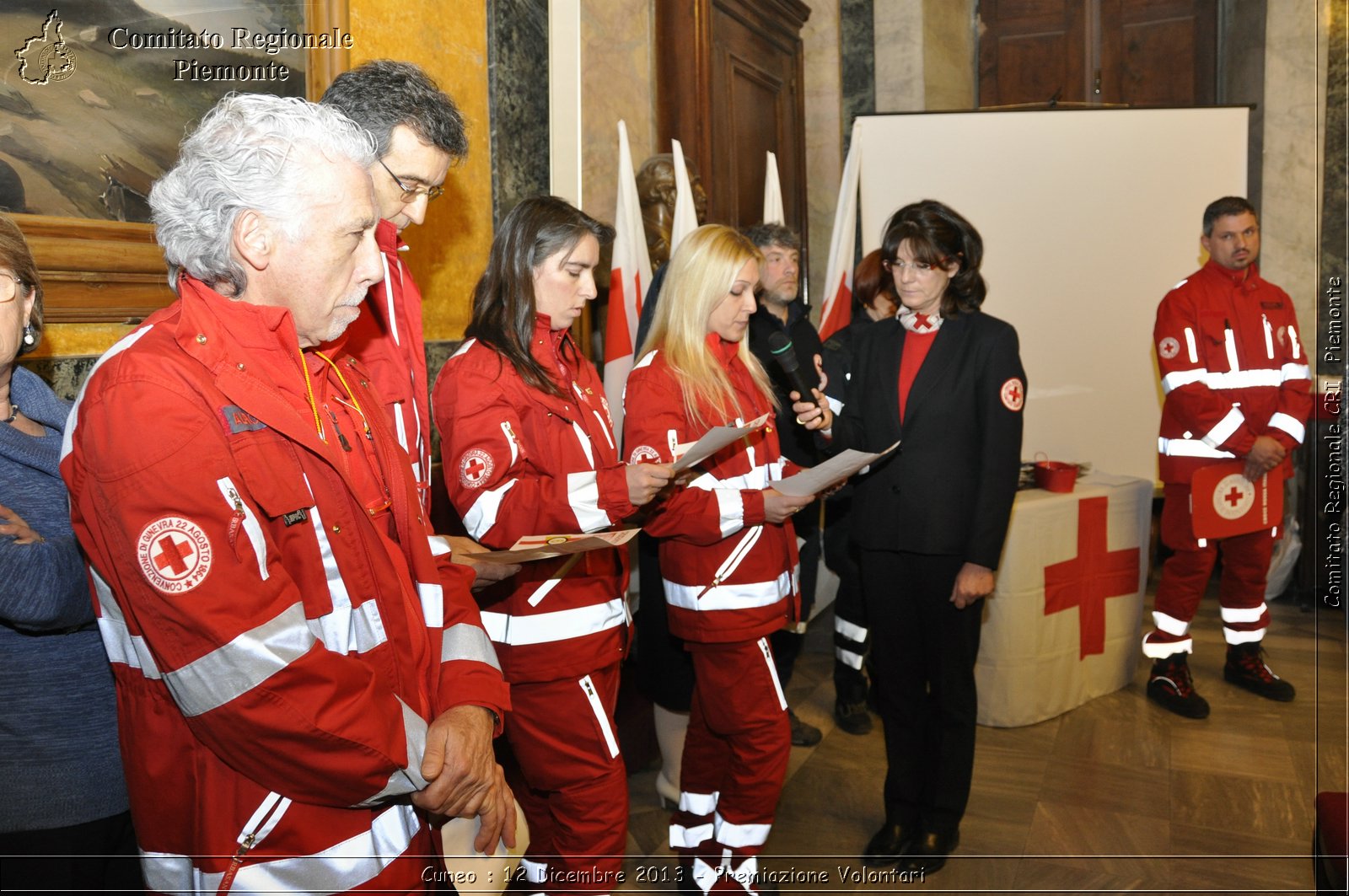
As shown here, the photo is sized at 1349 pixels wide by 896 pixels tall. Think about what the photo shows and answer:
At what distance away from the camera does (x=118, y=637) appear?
1.13 metres

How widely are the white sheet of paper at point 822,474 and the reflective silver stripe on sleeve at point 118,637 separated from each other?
1.43 m

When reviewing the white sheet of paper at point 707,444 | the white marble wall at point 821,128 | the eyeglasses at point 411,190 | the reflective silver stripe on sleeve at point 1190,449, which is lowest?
the reflective silver stripe on sleeve at point 1190,449

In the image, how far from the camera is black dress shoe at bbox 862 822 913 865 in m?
2.63

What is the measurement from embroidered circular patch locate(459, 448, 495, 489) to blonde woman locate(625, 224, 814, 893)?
1.52ft

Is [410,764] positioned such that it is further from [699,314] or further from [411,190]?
[699,314]

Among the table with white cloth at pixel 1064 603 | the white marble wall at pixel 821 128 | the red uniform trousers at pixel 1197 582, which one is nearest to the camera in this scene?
the table with white cloth at pixel 1064 603

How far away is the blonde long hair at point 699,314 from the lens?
7.67ft

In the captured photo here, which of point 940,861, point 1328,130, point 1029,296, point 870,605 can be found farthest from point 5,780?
point 1328,130

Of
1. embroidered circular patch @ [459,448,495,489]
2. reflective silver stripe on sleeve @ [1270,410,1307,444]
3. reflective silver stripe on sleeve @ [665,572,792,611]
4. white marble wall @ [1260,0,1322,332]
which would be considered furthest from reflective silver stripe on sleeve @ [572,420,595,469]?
white marble wall @ [1260,0,1322,332]

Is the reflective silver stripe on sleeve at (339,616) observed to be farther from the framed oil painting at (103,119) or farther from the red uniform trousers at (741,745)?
the red uniform trousers at (741,745)

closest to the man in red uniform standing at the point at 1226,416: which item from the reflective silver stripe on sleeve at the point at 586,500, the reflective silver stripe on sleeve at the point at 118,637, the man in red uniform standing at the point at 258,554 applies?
the reflective silver stripe on sleeve at the point at 586,500

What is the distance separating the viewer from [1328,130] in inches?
196

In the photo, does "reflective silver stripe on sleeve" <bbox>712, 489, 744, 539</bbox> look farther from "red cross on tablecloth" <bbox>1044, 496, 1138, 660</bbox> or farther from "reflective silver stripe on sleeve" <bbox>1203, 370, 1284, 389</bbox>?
"reflective silver stripe on sleeve" <bbox>1203, 370, 1284, 389</bbox>

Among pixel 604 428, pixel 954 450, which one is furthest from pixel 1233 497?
pixel 604 428
